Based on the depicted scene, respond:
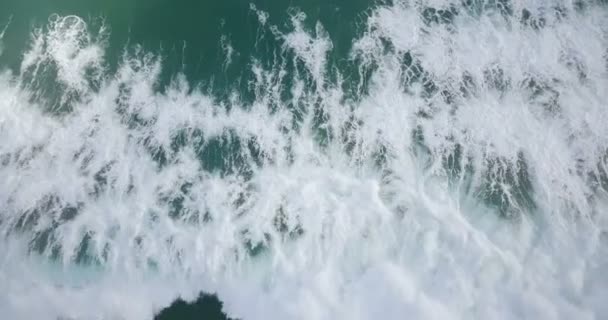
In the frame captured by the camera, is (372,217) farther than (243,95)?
No

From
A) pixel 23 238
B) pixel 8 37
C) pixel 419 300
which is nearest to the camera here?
pixel 419 300

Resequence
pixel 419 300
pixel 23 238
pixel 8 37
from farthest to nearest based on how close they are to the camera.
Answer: pixel 8 37, pixel 23 238, pixel 419 300

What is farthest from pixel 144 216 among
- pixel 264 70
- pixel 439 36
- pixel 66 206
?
pixel 439 36

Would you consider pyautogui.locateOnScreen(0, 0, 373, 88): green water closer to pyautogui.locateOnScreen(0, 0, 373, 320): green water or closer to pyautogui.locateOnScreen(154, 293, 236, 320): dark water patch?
pyautogui.locateOnScreen(0, 0, 373, 320): green water

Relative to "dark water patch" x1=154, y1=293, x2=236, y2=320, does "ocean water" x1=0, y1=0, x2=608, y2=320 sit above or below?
above

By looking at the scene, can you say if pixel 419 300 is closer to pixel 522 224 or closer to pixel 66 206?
pixel 522 224

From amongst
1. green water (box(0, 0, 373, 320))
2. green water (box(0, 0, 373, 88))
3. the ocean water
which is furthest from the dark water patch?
green water (box(0, 0, 373, 88))

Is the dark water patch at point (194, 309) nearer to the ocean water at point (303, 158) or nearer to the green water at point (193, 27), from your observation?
the ocean water at point (303, 158)

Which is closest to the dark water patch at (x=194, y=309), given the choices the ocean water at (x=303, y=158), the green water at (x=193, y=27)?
the ocean water at (x=303, y=158)
